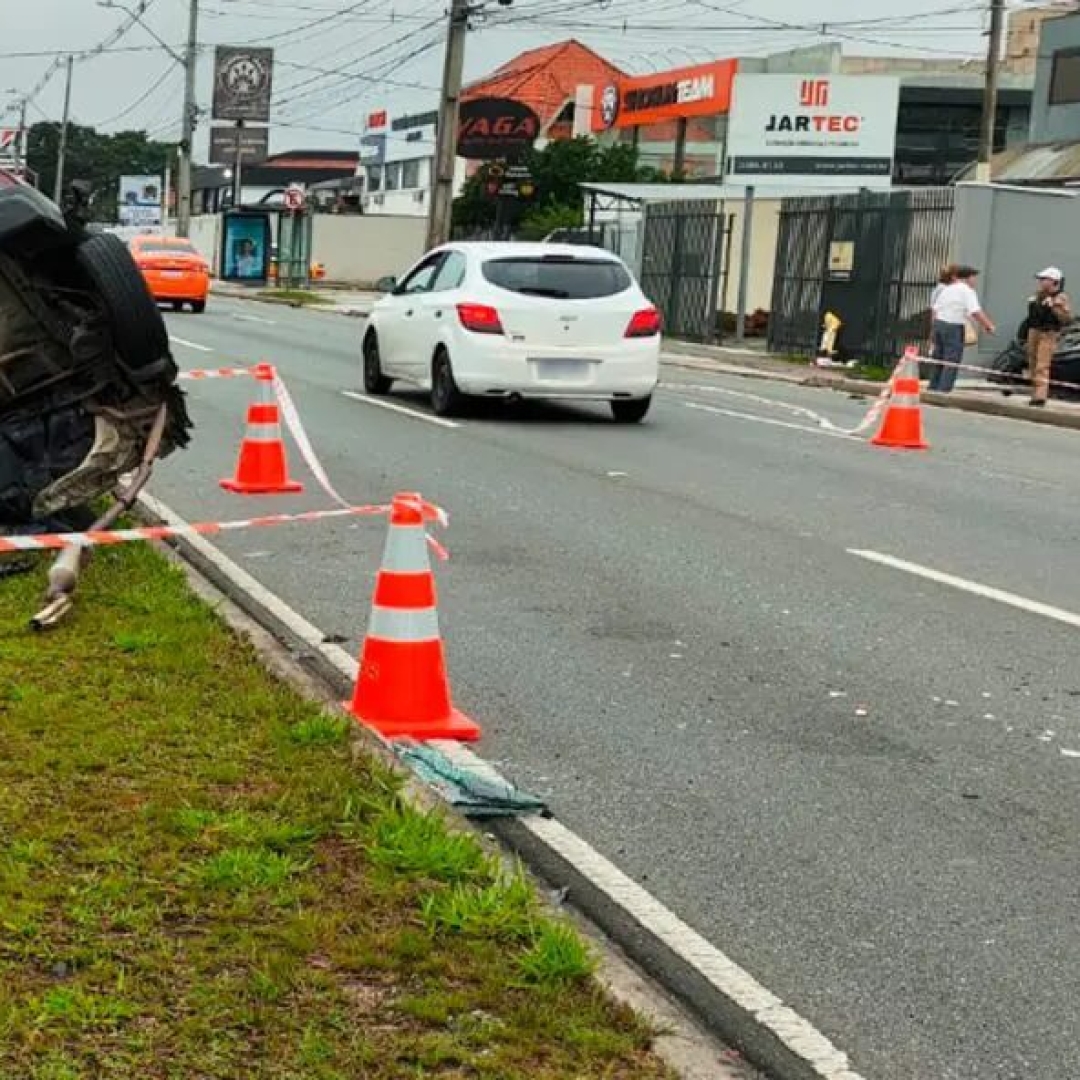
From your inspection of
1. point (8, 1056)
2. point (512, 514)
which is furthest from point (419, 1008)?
point (512, 514)

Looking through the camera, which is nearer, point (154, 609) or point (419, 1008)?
point (419, 1008)

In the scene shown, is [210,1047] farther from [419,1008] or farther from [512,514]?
[512,514]

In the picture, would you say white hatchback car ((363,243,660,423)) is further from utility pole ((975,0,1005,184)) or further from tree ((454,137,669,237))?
tree ((454,137,669,237))

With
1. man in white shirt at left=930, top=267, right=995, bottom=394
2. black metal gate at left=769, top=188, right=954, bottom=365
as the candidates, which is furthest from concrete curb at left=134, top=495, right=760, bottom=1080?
black metal gate at left=769, top=188, right=954, bottom=365

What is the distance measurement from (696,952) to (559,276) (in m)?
11.8

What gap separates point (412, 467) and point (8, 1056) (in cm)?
931

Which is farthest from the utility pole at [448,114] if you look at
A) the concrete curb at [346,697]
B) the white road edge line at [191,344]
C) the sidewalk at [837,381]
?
the concrete curb at [346,697]

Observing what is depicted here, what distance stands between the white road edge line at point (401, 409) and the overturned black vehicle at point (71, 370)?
7511 mm

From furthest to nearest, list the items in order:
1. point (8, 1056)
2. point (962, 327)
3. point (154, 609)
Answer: point (962, 327), point (154, 609), point (8, 1056)

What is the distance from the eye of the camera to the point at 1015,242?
25516 mm

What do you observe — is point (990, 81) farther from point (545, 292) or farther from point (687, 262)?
point (545, 292)

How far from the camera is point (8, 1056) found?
3215mm

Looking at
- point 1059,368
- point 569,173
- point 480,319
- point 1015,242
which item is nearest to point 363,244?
→ point 569,173

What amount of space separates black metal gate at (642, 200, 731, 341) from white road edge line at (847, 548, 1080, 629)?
74.5 ft
